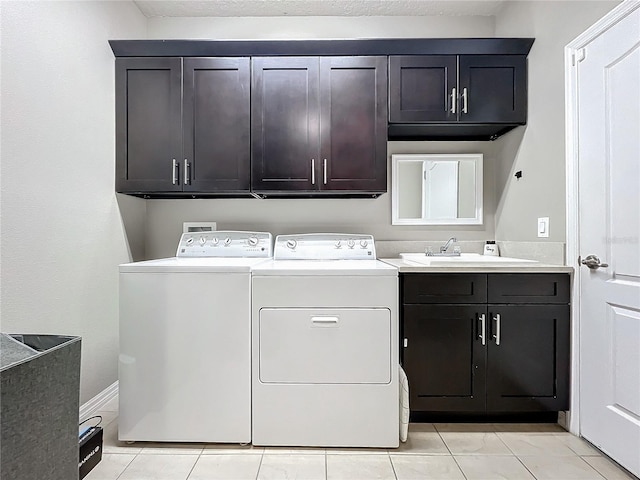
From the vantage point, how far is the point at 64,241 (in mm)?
1871

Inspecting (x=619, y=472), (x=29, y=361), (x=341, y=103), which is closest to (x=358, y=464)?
(x=619, y=472)

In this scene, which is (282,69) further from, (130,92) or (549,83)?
(549,83)

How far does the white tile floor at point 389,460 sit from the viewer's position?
1604 mm

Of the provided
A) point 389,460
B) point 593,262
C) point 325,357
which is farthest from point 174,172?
point 593,262

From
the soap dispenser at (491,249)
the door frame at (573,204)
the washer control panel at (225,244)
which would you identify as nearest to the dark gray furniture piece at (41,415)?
the washer control panel at (225,244)

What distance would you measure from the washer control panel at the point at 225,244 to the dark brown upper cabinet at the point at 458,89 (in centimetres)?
116

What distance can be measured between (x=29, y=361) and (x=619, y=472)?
2208 mm

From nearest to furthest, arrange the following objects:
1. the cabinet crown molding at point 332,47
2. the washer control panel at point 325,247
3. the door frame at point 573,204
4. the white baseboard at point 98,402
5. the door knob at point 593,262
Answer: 1. the door knob at point 593,262
2. the door frame at point 573,204
3. the white baseboard at point 98,402
4. the cabinet crown molding at point 332,47
5. the washer control panel at point 325,247

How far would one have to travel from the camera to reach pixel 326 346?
1793mm

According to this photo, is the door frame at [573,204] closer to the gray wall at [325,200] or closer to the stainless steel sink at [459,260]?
the stainless steel sink at [459,260]

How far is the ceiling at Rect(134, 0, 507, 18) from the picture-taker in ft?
8.31

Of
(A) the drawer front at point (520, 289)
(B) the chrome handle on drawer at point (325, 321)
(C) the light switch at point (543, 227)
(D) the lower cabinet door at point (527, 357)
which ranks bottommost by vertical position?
(D) the lower cabinet door at point (527, 357)

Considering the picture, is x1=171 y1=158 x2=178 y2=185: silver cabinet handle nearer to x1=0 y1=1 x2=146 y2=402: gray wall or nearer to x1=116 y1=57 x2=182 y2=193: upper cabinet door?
Answer: x1=116 y1=57 x2=182 y2=193: upper cabinet door

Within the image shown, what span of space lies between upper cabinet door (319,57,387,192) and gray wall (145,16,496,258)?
0.44m
